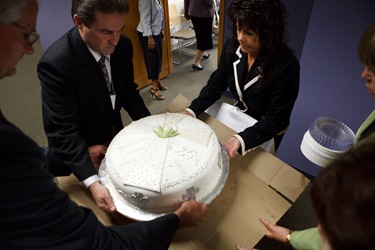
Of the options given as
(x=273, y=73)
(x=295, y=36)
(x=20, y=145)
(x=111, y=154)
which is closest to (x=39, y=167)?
(x=20, y=145)

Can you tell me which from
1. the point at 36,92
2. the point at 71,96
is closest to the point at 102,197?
the point at 71,96

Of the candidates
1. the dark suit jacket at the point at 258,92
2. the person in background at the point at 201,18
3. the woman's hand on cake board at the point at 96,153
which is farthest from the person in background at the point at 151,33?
the woman's hand on cake board at the point at 96,153

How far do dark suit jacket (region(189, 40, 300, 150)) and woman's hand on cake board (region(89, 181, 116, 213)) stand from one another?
2.10 feet

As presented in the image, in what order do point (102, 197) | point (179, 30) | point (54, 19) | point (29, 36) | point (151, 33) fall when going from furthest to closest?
point (179, 30) < point (54, 19) < point (151, 33) < point (102, 197) < point (29, 36)

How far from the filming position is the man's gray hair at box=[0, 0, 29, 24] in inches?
20.1

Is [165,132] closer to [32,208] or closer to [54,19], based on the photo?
[32,208]

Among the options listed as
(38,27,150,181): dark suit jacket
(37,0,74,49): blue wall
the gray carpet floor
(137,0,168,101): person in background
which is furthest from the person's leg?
(38,27,150,181): dark suit jacket

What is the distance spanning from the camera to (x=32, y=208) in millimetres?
525

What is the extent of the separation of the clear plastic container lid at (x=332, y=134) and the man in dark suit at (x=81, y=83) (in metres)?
1.10

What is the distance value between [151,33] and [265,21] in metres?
1.85

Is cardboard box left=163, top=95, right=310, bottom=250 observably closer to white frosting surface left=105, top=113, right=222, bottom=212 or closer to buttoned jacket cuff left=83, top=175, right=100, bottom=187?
white frosting surface left=105, top=113, right=222, bottom=212

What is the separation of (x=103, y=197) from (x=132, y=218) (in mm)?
148

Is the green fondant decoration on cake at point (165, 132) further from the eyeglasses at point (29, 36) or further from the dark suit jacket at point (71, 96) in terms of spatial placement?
the eyeglasses at point (29, 36)

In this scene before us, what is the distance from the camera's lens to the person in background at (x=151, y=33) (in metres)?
2.68
